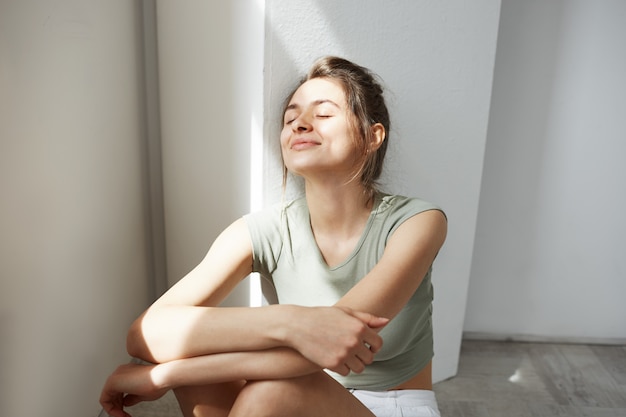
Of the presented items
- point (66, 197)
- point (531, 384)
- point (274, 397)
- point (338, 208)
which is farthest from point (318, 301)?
point (531, 384)

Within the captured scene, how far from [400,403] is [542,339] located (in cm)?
104

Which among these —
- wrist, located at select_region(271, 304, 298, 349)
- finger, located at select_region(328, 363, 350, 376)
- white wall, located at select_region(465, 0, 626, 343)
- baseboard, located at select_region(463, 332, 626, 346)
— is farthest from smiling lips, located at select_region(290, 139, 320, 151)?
baseboard, located at select_region(463, 332, 626, 346)

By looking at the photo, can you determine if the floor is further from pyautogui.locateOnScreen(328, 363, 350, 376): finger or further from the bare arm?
pyautogui.locateOnScreen(328, 363, 350, 376): finger

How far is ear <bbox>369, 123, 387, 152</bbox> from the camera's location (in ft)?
4.47

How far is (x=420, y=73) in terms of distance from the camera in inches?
62.3

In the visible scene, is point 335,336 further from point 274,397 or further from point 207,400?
point 207,400

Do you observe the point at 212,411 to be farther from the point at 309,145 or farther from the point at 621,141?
the point at 621,141

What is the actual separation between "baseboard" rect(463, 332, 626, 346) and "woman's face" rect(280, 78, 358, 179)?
109 cm

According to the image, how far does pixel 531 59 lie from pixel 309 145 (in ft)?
3.12

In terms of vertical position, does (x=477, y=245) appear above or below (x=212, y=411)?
above

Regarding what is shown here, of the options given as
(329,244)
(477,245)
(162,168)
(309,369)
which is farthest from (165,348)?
(477,245)

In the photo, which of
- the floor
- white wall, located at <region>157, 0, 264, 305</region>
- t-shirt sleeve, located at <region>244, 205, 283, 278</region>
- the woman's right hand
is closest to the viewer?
the woman's right hand

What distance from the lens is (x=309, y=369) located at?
3.68 feet

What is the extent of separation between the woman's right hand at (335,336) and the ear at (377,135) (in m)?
0.41
